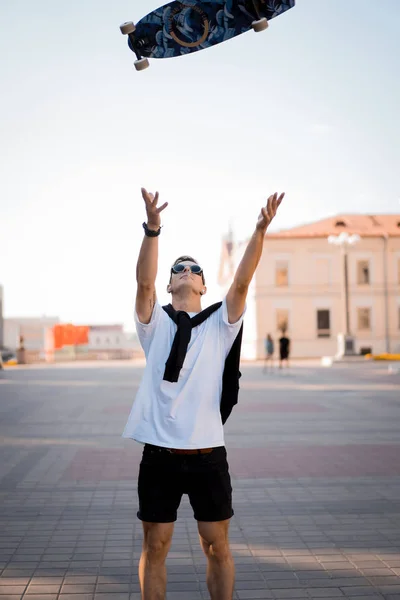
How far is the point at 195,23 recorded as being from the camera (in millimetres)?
4273

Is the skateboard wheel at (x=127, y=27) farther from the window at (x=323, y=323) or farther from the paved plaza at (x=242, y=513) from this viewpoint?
the window at (x=323, y=323)

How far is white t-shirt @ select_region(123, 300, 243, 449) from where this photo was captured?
3.25 meters

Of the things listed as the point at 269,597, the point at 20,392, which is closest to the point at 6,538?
the point at 269,597

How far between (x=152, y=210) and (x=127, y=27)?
1552 mm

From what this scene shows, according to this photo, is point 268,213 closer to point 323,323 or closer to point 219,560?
point 219,560

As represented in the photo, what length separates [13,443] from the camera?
10.4 m

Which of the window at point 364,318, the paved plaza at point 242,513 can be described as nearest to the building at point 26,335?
the window at point 364,318

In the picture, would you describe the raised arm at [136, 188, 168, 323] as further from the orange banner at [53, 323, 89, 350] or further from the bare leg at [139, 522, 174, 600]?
the orange banner at [53, 323, 89, 350]

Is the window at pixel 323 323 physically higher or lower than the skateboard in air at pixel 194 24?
lower

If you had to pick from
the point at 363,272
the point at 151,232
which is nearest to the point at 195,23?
the point at 151,232

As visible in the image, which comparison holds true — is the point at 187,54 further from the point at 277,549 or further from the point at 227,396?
the point at 277,549

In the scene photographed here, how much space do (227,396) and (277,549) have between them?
7.21ft

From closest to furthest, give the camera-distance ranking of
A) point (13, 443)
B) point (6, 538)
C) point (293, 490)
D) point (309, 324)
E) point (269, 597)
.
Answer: point (269, 597)
point (6, 538)
point (293, 490)
point (13, 443)
point (309, 324)

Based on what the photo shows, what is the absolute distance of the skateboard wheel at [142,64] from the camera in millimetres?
4355
